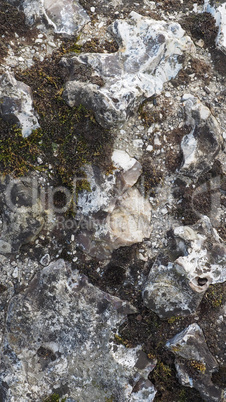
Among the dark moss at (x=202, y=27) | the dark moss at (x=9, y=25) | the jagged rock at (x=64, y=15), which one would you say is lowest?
the dark moss at (x=9, y=25)

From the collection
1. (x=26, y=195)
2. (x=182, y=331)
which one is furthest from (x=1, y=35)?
(x=182, y=331)

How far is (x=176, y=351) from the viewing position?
8.61 meters

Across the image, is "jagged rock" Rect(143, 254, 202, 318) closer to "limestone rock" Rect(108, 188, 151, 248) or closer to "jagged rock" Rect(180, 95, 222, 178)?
"limestone rock" Rect(108, 188, 151, 248)

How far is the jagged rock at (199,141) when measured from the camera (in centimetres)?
867

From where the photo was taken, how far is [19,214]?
8344mm

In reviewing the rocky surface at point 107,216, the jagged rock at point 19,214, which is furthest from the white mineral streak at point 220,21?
the jagged rock at point 19,214

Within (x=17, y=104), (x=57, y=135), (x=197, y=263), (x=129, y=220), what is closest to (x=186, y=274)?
(x=197, y=263)

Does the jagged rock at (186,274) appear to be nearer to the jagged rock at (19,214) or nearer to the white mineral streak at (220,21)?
the jagged rock at (19,214)

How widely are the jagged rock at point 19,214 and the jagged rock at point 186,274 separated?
306 cm

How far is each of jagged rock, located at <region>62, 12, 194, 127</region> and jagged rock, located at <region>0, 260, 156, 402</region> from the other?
4025 mm

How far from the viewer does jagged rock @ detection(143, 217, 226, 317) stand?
845cm

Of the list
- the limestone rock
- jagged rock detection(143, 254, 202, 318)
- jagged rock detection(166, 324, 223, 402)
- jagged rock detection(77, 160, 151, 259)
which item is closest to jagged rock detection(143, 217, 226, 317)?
jagged rock detection(143, 254, 202, 318)

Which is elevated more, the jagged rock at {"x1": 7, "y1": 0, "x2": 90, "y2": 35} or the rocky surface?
the jagged rock at {"x1": 7, "y1": 0, "x2": 90, "y2": 35}

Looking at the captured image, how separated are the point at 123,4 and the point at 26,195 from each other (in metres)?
5.50
